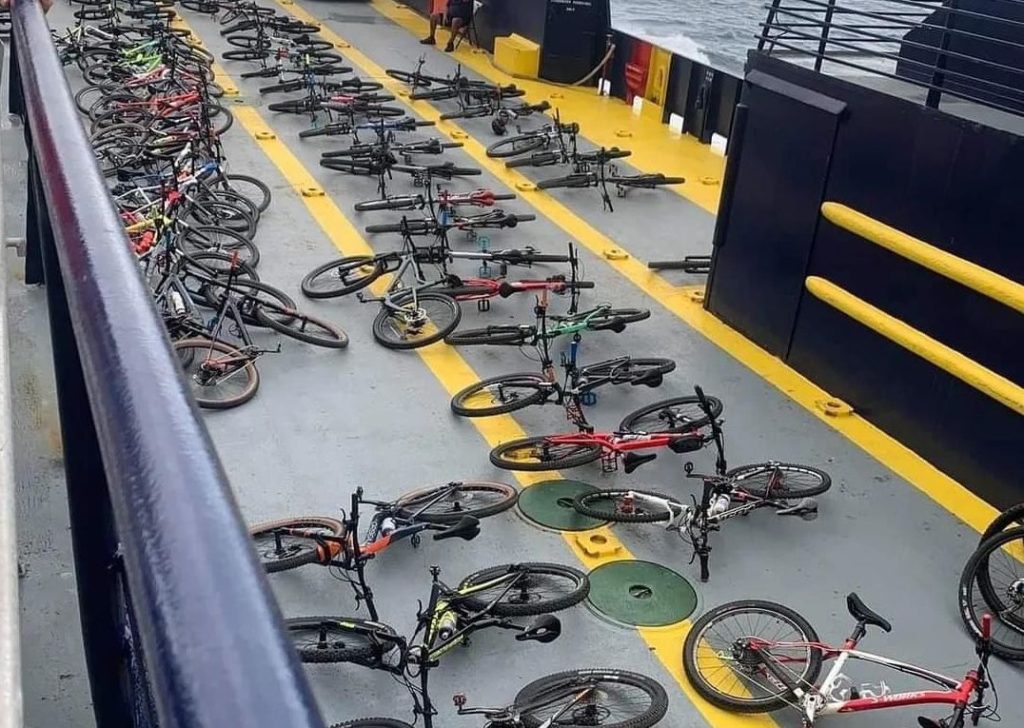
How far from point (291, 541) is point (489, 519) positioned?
1.00 meters

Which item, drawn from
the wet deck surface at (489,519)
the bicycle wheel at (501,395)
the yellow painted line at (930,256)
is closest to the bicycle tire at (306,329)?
the wet deck surface at (489,519)

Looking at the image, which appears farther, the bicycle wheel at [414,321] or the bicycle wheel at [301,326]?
the bicycle wheel at [414,321]

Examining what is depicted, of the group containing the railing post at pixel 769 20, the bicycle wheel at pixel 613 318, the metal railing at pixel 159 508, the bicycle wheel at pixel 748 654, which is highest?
the metal railing at pixel 159 508

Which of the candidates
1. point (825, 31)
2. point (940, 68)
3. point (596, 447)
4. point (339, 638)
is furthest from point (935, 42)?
point (339, 638)

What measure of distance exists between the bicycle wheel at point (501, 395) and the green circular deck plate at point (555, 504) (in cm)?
63

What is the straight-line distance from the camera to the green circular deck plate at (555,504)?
525cm

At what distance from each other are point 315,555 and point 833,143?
3967 millimetres

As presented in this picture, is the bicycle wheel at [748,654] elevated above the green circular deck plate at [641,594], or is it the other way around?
the bicycle wheel at [748,654]

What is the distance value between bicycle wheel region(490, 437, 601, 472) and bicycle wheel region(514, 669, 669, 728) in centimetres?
158

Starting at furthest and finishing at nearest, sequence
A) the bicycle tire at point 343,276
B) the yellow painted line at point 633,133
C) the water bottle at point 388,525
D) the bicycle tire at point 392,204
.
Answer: the yellow painted line at point 633,133
the bicycle tire at point 392,204
the bicycle tire at point 343,276
the water bottle at point 388,525

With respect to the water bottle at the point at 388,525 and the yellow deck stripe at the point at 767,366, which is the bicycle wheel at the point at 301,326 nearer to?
the water bottle at the point at 388,525

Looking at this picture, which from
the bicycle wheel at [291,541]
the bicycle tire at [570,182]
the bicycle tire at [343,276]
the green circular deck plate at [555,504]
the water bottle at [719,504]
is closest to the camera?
the bicycle wheel at [291,541]

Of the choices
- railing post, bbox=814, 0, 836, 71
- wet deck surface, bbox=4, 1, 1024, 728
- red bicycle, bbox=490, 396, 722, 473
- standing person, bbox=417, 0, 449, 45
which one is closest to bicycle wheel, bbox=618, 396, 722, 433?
red bicycle, bbox=490, 396, 722, 473

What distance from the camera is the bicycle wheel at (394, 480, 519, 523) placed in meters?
4.96
